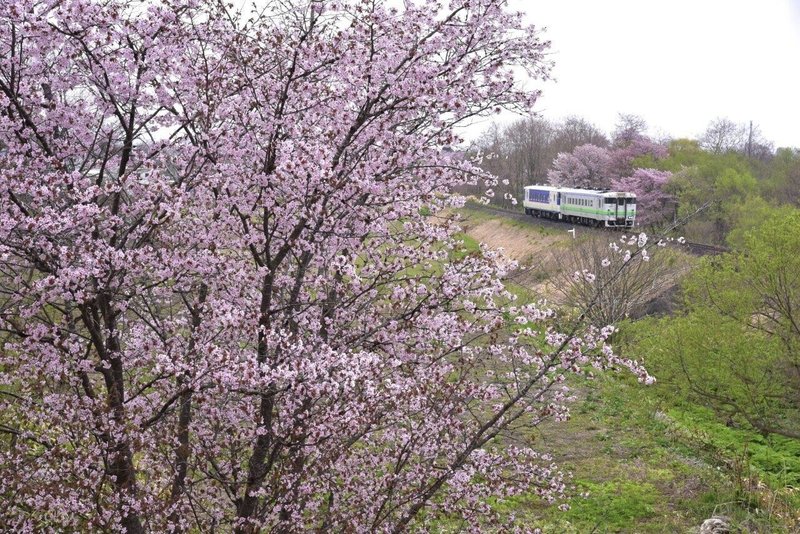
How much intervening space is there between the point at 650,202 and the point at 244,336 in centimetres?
4350

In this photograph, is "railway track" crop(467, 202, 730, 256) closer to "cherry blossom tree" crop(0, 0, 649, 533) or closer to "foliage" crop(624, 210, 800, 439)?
"foliage" crop(624, 210, 800, 439)

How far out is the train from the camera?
39500 millimetres

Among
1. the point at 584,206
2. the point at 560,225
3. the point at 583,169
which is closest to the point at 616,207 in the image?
the point at 584,206

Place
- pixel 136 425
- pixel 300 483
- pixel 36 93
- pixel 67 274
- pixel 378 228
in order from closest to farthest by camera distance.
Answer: pixel 67 274 < pixel 136 425 < pixel 36 93 < pixel 300 483 < pixel 378 228

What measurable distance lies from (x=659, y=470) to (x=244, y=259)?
9789 mm

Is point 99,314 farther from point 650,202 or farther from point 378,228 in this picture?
point 650,202

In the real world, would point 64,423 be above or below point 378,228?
below

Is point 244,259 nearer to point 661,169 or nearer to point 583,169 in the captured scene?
point 661,169

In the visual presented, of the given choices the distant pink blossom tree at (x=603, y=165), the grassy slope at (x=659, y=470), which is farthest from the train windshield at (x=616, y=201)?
the grassy slope at (x=659, y=470)

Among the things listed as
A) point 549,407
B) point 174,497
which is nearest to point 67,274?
point 174,497

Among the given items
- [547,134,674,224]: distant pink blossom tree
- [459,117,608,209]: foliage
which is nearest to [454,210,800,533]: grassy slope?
[547,134,674,224]: distant pink blossom tree

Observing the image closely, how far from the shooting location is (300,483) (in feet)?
18.5

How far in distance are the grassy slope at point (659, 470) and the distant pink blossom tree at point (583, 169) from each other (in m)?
41.8

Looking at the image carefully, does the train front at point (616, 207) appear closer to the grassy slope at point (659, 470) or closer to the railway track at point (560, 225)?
the railway track at point (560, 225)
